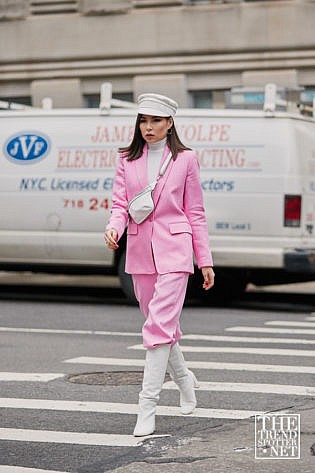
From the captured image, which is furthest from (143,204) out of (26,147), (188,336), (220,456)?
(26,147)

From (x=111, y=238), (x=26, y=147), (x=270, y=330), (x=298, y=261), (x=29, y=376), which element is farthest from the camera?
(x=26, y=147)

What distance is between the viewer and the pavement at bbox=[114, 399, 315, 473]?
239 inches

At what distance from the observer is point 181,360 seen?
7.42 meters

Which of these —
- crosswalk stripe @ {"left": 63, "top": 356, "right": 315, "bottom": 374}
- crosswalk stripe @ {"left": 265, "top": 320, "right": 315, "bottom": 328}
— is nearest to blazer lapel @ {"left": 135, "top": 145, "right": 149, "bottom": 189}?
crosswalk stripe @ {"left": 63, "top": 356, "right": 315, "bottom": 374}

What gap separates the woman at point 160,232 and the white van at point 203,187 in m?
7.62

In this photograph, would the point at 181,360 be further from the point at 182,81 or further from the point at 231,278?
the point at 182,81

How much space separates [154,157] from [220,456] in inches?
72.2

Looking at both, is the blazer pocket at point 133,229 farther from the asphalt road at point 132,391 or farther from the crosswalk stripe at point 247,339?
the crosswalk stripe at point 247,339

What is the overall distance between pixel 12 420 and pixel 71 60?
1753 centimetres

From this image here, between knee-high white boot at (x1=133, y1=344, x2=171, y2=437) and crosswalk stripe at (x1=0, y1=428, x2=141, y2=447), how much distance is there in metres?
0.10

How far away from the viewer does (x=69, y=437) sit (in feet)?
22.8

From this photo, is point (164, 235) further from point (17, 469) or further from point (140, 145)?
point (17, 469)

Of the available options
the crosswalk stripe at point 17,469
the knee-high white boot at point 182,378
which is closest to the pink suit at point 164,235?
the knee-high white boot at point 182,378

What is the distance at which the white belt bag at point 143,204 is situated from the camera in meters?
7.16
